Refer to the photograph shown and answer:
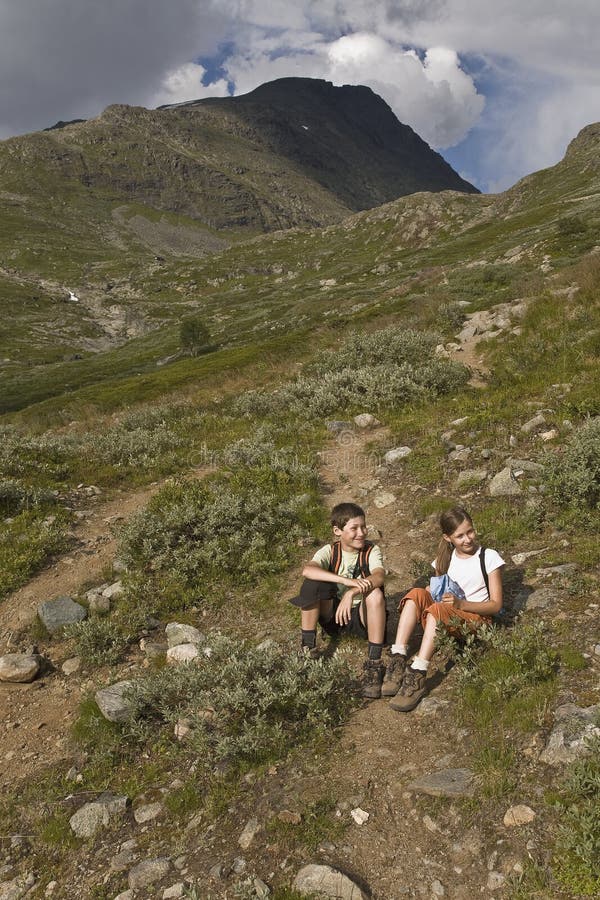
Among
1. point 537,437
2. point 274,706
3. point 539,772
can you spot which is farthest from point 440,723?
point 537,437

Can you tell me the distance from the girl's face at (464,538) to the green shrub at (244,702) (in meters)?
2.14

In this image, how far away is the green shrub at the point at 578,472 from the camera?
833 cm

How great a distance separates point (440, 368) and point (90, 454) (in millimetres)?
11728

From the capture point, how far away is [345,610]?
281 inches

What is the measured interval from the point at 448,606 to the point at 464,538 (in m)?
0.90

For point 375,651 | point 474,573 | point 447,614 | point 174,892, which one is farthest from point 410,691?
point 174,892

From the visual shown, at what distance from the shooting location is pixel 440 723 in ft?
18.2

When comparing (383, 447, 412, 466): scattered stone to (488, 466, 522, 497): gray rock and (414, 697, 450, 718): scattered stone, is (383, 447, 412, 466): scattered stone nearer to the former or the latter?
(488, 466, 522, 497): gray rock

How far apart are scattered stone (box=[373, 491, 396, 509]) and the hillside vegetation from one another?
0.21ft

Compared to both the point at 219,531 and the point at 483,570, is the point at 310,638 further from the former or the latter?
the point at 219,531

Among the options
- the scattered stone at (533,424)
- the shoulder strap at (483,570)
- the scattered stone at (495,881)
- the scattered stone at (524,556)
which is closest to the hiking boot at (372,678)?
the shoulder strap at (483,570)

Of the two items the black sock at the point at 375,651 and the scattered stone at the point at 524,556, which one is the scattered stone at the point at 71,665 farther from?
the scattered stone at the point at 524,556

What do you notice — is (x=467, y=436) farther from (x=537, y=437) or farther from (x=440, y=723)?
(x=440, y=723)

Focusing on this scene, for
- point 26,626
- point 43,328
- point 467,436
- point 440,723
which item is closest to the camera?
point 440,723
